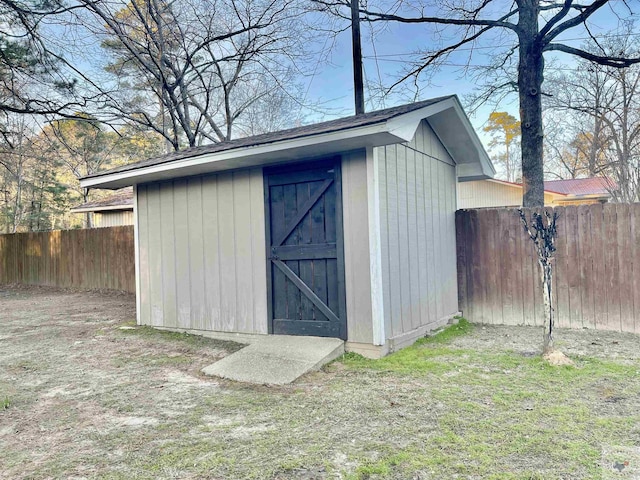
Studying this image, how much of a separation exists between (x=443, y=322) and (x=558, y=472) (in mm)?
3559

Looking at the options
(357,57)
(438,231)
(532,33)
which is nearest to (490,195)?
(357,57)

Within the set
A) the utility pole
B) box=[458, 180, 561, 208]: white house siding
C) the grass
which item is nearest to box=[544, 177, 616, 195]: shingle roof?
box=[458, 180, 561, 208]: white house siding

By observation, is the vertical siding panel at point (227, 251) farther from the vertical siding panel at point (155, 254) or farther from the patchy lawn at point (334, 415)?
the vertical siding panel at point (155, 254)

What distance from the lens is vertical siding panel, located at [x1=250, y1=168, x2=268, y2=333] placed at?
16.0 ft

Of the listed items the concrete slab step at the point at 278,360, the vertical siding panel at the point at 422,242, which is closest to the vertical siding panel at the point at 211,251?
the concrete slab step at the point at 278,360

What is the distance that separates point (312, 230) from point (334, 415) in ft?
7.11

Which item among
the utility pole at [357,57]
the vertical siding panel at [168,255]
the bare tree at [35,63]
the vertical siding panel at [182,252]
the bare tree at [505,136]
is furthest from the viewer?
the bare tree at [505,136]

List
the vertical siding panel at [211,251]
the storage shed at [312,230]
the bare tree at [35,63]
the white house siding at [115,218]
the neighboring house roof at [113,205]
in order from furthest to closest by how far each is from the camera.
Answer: the white house siding at [115,218]
the neighboring house roof at [113,205]
the bare tree at [35,63]
the vertical siding panel at [211,251]
the storage shed at [312,230]

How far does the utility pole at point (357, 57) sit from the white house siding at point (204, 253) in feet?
16.2

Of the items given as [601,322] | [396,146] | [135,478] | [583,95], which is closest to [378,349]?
[396,146]

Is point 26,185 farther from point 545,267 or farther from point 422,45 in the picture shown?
point 545,267

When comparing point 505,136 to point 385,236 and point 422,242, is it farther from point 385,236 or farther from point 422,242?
point 385,236

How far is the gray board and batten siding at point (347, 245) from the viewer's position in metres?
4.28

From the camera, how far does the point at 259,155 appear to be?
4.42m
